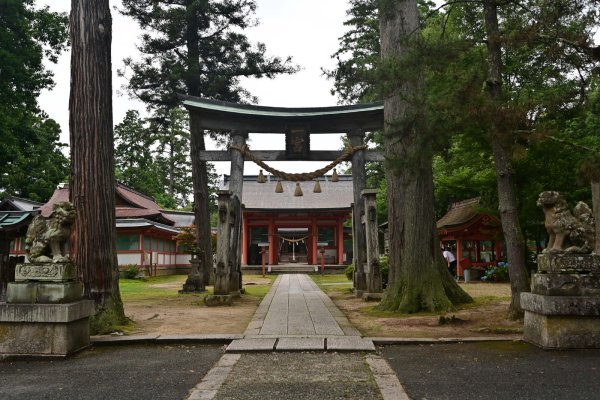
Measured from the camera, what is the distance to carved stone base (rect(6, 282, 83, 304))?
526cm

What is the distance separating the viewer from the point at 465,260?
19.0m

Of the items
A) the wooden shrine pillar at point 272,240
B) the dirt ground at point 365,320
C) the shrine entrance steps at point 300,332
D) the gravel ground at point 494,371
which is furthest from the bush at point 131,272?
the gravel ground at point 494,371

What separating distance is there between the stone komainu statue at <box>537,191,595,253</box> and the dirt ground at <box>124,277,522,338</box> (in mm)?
1329

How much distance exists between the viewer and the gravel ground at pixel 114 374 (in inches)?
149

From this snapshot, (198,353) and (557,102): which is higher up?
(557,102)

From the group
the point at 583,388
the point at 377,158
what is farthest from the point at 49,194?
the point at 583,388

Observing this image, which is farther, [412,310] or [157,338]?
[412,310]

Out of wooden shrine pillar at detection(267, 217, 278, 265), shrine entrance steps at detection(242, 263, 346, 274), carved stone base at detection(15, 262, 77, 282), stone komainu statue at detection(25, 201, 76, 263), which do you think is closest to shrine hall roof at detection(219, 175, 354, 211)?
wooden shrine pillar at detection(267, 217, 278, 265)

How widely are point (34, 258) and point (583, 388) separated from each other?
5.62 metres

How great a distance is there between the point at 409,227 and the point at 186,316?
4482 mm

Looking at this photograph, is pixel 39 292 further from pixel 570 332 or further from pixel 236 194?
pixel 236 194

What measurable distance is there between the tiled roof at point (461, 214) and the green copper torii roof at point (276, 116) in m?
7.10

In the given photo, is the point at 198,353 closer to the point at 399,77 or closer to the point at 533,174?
the point at 399,77

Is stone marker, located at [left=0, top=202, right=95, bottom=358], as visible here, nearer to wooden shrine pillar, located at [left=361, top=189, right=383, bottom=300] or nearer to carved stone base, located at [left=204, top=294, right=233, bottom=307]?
carved stone base, located at [left=204, top=294, right=233, bottom=307]
